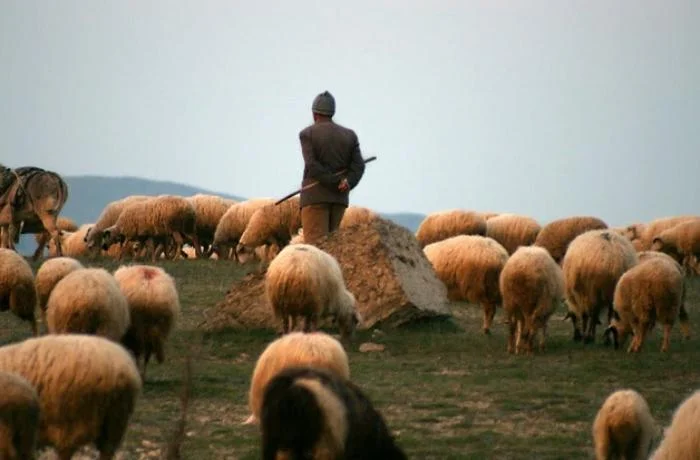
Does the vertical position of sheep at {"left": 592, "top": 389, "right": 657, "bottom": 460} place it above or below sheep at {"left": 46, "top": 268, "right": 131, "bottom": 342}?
below

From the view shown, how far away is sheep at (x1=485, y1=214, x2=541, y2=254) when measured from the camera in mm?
41344

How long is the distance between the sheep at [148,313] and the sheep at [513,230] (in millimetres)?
25497

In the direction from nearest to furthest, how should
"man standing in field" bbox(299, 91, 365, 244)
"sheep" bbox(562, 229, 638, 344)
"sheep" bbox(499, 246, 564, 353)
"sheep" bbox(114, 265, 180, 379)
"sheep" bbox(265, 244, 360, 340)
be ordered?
"sheep" bbox(114, 265, 180, 379), "sheep" bbox(265, 244, 360, 340), "sheep" bbox(499, 246, 564, 353), "sheep" bbox(562, 229, 638, 344), "man standing in field" bbox(299, 91, 365, 244)

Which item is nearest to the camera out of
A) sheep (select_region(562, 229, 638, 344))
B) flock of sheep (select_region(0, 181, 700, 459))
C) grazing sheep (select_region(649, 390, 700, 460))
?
grazing sheep (select_region(649, 390, 700, 460))

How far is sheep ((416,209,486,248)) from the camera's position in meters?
40.8

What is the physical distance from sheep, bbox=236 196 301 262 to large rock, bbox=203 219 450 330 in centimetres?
1545

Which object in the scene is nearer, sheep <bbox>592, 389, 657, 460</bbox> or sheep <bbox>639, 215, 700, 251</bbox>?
sheep <bbox>592, 389, 657, 460</bbox>

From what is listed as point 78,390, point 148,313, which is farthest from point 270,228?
point 78,390

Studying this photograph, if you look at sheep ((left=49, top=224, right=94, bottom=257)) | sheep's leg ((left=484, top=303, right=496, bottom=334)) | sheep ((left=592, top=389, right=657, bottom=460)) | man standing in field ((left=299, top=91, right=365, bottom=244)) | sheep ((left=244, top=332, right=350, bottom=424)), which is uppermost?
man standing in field ((left=299, top=91, right=365, bottom=244))

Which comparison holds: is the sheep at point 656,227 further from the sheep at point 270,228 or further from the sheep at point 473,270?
the sheep at point 473,270

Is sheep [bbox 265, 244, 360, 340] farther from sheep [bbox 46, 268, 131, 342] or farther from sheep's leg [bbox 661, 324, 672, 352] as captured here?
sheep's leg [bbox 661, 324, 672, 352]

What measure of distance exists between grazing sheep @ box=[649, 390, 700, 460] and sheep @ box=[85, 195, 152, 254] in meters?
30.1

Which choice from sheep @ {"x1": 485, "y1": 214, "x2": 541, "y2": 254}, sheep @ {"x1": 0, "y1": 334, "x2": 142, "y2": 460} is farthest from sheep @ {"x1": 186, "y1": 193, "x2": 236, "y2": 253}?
sheep @ {"x1": 0, "y1": 334, "x2": 142, "y2": 460}

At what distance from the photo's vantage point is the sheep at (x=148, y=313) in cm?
1580
